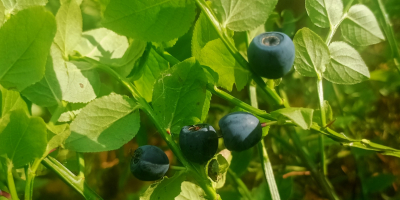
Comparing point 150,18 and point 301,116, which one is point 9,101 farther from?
point 301,116

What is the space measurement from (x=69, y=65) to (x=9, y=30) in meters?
0.13

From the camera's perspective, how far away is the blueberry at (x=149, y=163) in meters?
0.45

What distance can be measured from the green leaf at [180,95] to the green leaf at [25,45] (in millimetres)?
151

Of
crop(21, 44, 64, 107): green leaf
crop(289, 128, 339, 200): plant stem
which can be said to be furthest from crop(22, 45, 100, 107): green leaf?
crop(289, 128, 339, 200): plant stem

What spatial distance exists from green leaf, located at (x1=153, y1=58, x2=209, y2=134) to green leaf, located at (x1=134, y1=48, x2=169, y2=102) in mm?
92

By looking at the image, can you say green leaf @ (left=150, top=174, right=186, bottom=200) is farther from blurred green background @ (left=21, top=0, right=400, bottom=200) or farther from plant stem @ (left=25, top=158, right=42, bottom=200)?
blurred green background @ (left=21, top=0, right=400, bottom=200)

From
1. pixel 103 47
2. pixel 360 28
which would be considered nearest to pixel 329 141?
pixel 360 28

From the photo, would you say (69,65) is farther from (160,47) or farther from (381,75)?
(381,75)

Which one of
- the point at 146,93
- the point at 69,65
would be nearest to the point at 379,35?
the point at 146,93

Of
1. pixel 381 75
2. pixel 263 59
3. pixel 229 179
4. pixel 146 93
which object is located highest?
pixel 263 59

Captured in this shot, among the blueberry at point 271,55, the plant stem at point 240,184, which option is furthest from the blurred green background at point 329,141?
the blueberry at point 271,55

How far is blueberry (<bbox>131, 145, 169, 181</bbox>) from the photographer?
45 cm

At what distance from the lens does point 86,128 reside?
1.42 feet

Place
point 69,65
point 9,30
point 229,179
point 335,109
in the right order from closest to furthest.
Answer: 1. point 9,30
2. point 69,65
3. point 229,179
4. point 335,109
